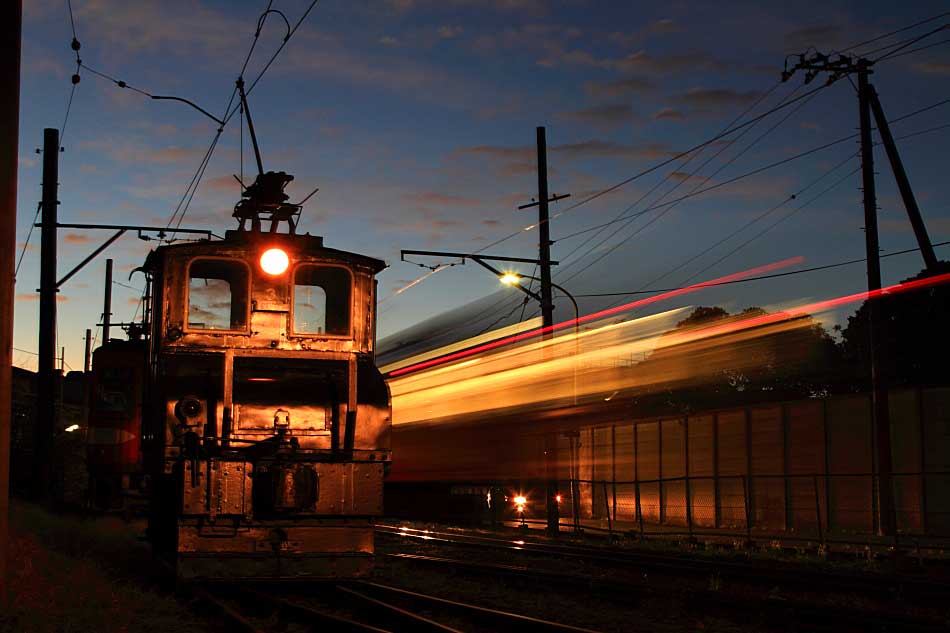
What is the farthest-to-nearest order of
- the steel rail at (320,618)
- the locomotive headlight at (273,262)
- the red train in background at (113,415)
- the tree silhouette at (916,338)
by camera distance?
the tree silhouette at (916,338) → the red train in background at (113,415) → the locomotive headlight at (273,262) → the steel rail at (320,618)

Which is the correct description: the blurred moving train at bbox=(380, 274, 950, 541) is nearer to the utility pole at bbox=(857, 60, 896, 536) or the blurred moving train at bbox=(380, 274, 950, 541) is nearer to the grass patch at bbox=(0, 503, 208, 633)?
the utility pole at bbox=(857, 60, 896, 536)

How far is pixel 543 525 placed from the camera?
103 ft

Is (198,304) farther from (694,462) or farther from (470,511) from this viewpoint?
(694,462)

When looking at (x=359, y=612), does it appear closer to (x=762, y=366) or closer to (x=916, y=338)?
(x=916, y=338)

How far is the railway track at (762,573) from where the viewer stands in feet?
41.3

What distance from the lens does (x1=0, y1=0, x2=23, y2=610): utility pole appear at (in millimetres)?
8727

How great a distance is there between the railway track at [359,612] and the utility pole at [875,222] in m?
14.0

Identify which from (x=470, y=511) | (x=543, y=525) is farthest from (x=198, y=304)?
(x=543, y=525)

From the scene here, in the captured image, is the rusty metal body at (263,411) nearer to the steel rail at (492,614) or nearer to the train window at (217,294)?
the train window at (217,294)

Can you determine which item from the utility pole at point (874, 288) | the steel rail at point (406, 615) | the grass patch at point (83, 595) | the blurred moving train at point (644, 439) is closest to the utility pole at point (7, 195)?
the grass patch at point (83, 595)

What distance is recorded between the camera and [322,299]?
12.1 metres

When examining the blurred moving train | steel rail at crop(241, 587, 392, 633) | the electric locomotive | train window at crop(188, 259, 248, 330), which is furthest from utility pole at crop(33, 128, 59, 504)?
steel rail at crop(241, 587, 392, 633)

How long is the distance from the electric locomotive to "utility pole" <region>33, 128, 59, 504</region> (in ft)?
43.6


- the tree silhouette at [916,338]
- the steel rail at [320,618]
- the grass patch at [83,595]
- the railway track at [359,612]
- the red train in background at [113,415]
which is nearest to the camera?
the grass patch at [83,595]
